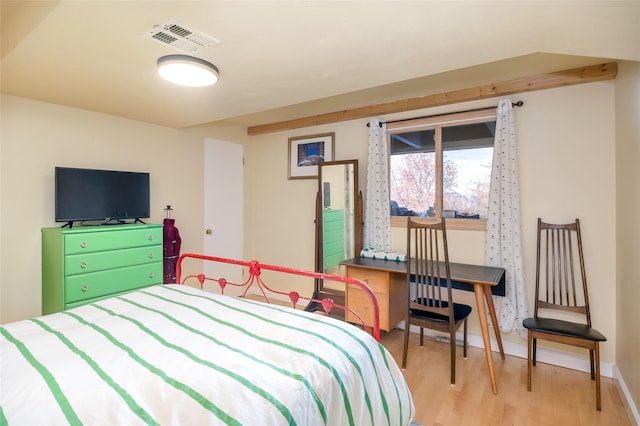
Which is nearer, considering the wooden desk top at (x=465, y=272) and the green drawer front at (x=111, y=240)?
the wooden desk top at (x=465, y=272)

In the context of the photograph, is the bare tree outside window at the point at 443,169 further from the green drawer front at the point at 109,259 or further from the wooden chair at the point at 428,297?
the green drawer front at the point at 109,259

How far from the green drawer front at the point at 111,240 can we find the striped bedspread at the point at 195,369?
1.29 meters

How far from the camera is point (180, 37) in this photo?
1.68 m

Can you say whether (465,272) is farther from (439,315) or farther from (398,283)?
(398,283)

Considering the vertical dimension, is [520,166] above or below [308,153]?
below

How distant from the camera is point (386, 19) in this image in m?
1.52

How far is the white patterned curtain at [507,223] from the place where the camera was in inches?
108

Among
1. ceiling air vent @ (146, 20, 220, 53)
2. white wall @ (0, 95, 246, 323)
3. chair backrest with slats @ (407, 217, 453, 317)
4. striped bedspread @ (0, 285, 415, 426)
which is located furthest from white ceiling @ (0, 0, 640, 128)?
striped bedspread @ (0, 285, 415, 426)

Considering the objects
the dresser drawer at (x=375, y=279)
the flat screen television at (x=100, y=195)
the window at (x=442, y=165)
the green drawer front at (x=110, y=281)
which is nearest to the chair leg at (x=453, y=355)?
the dresser drawer at (x=375, y=279)

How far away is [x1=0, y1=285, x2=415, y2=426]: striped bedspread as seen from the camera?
0.89 m

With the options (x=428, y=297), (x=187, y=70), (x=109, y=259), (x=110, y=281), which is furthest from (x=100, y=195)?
(x=428, y=297)

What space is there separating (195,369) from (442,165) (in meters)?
2.86

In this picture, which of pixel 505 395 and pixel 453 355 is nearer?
pixel 505 395

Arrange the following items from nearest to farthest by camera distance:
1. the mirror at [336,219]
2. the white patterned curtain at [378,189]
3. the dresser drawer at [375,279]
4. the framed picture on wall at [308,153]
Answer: the dresser drawer at [375,279] → the white patterned curtain at [378,189] → the mirror at [336,219] → the framed picture on wall at [308,153]
